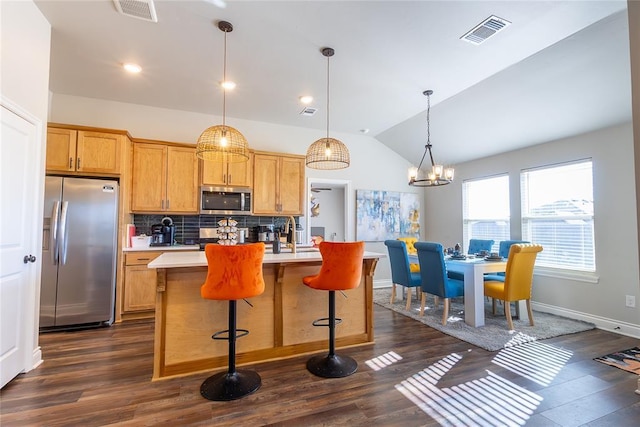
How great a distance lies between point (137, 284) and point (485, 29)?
4698 mm

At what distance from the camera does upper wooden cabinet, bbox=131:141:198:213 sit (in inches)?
163

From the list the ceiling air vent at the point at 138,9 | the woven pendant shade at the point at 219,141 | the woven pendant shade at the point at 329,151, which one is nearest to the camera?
the ceiling air vent at the point at 138,9

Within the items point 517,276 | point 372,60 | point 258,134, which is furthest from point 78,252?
point 517,276

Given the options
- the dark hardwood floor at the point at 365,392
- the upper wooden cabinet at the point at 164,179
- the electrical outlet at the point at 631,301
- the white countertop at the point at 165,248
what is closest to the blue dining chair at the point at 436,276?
the dark hardwood floor at the point at 365,392

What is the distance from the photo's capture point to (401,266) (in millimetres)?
4305

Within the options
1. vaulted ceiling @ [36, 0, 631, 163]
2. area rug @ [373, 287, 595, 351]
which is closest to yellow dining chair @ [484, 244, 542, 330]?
area rug @ [373, 287, 595, 351]

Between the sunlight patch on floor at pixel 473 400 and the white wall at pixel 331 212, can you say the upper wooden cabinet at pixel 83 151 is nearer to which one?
the white wall at pixel 331 212

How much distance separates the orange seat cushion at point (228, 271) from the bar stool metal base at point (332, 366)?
0.93m

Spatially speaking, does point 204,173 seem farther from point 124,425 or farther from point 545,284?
point 545,284

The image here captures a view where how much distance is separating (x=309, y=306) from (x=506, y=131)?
12.6 ft

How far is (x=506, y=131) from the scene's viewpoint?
4.44 metres

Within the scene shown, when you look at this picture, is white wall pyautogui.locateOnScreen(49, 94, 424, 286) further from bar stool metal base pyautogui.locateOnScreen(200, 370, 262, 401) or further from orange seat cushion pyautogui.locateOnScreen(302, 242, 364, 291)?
bar stool metal base pyautogui.locateOnScreen(200, 370, 262, 401)

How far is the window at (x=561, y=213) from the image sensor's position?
390cm

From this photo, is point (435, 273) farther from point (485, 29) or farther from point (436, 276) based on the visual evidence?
point (485, 29)
